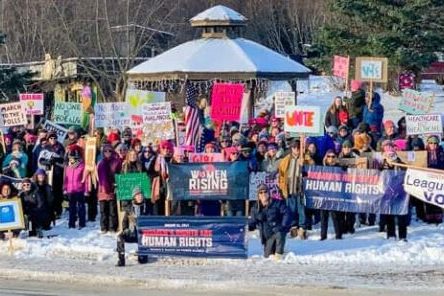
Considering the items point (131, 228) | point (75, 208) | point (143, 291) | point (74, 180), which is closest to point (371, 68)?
point (74, 180)

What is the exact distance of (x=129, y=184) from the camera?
69.7ft


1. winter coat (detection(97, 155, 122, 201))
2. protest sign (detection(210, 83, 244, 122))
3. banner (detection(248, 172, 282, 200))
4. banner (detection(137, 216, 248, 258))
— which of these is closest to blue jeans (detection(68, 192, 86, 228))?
winter coat (detection(97, 155, 122, 201))

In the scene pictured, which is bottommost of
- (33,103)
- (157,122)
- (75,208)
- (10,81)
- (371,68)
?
(75,208)

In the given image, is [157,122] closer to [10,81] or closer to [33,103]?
[33,103]

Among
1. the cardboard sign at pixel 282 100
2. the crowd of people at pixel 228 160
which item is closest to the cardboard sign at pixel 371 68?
the crowd of people at pixel 228 160

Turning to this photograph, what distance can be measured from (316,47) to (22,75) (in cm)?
1176

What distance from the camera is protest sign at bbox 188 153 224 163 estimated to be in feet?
71.6

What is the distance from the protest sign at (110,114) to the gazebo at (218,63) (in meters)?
6.71

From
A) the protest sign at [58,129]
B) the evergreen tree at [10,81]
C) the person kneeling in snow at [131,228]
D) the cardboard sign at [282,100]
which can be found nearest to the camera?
the person kneeling in snow at [131,228]

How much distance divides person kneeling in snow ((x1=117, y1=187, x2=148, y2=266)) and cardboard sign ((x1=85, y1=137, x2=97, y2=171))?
2548mm

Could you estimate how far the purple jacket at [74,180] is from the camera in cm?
2259

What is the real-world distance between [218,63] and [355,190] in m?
12.8

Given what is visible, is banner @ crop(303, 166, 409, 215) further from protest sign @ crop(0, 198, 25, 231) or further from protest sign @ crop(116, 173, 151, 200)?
protest sign @ crop(0, 198, 25, 231)

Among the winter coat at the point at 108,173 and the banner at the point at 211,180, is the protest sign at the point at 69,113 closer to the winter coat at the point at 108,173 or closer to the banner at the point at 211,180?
the winter coat at the point at 108,173
